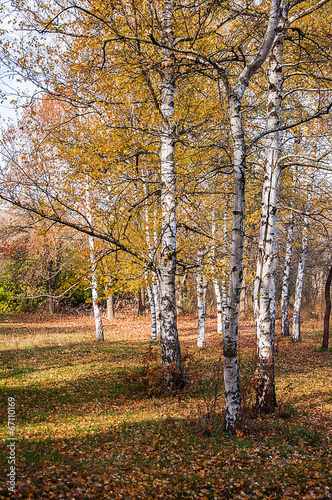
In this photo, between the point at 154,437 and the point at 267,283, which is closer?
the point at 154,437

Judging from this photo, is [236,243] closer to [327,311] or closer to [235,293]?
[235,293]

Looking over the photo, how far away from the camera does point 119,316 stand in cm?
2603

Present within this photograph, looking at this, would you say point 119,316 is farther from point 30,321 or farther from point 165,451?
point 165,451

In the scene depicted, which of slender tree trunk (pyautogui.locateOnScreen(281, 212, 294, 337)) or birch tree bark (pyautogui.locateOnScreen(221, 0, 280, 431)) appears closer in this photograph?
birch tree bark (pyautogui.locateOnScreen(221, 0, 280, 431))

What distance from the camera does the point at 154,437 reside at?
5.41 meters

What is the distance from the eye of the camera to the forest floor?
401cm

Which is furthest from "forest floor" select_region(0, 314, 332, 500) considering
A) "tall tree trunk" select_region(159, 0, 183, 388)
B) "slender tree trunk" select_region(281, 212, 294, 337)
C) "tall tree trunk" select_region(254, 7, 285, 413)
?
"slender tree trunk" select_region(281, 212, 294, 337)

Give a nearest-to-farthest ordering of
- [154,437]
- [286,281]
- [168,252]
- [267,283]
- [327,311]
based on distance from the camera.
Answer: [154,437] → [267,283] → [168,252] → [327,311] → [286,281]

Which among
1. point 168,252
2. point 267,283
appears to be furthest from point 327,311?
point 168,252

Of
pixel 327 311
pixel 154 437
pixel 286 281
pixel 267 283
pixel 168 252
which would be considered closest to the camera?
pixel 154 437

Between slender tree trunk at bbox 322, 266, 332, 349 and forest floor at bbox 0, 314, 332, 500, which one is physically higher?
slender tree trunk at bbox 322, 266, 332, 349

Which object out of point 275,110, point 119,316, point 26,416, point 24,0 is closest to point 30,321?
point 119,316

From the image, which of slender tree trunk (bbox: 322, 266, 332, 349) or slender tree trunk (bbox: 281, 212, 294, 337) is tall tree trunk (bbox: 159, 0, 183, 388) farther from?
slender tree trunk (bbox: 281, 212, 294, 337)

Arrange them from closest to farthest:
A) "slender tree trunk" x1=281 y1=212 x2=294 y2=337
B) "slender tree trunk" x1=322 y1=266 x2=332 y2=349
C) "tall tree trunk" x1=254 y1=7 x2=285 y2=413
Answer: "tall tree trunk" x1=254 y1=7 x2=285 y2=413 < "slender tree trunk" x1=322 y1=266 x2=332 y2=349 < "slender tree trunk" x1=281 y1=212 x2=294 y2=337
